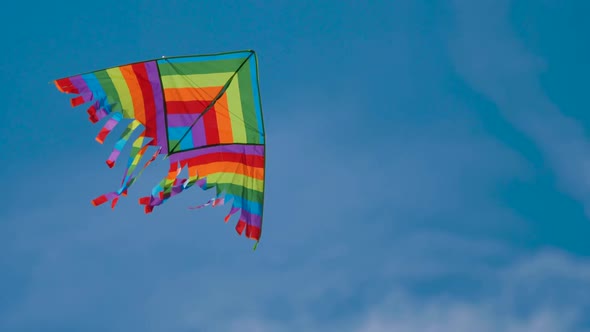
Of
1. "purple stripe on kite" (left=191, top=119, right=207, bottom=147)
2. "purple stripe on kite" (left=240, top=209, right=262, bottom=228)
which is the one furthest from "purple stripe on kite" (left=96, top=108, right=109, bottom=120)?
"purple stripe on kite" (left=240, top=209, right=262, bottom=228)

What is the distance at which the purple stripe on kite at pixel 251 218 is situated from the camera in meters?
17.0

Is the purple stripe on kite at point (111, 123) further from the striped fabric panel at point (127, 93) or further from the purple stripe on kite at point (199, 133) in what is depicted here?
the purple stripe on kite at point (199, 133)

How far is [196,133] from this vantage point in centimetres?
1730

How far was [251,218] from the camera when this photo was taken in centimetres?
1700

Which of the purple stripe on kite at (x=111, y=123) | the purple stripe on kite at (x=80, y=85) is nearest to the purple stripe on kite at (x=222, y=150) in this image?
the purple stripe on kite at (x=111, y=123)

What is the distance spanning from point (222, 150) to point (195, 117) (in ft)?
2.82

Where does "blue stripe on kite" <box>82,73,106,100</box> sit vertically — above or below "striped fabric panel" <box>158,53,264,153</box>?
below

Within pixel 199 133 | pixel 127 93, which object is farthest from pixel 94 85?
pixel 199 133

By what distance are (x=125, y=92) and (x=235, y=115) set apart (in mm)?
2176

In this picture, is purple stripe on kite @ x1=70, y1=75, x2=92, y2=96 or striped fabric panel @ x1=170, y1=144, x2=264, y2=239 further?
striped fabric panel @ x1=170, y1=144, x2=264, y2=239

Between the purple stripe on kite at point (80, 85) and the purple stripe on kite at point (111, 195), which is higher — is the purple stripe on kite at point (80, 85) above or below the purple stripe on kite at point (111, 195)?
above

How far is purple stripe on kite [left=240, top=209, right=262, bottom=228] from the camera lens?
1695 cm

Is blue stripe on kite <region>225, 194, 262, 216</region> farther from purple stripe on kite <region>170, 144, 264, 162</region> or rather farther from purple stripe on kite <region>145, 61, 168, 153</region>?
purple stripe on kite <region>145, 61, 168, 153</region>

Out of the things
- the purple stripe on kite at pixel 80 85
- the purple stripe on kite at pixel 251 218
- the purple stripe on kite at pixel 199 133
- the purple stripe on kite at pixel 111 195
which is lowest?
the purple stripe on kite at pixel 111 195
